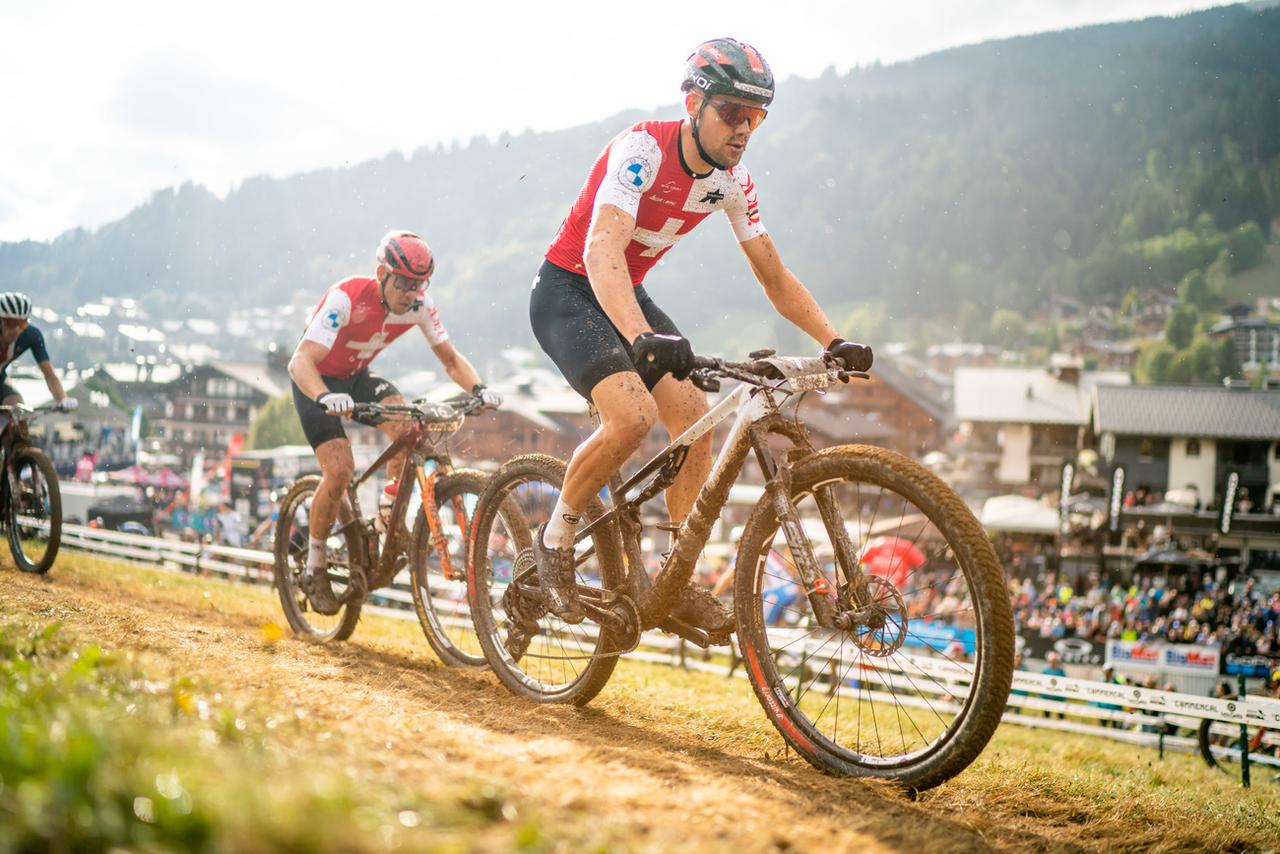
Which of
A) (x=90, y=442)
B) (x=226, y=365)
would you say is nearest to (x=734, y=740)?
(x=90, y=442)

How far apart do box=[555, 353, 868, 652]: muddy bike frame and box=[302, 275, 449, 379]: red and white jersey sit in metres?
3.01

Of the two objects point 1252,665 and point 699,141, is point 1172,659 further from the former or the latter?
point 699,141

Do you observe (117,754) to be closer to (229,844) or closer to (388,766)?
(229,844)

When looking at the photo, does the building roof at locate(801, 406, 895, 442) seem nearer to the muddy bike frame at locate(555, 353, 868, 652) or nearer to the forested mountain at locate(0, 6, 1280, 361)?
the forested mountain at locate(0, 6, 1280, 361)

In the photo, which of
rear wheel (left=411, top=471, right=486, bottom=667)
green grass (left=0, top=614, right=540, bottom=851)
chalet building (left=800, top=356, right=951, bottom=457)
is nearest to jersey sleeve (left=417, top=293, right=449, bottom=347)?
rear wheel (left=411, top=471, right=486, bottom=667)

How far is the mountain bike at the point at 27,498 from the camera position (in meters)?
8.93

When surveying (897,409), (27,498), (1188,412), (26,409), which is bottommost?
(27,498)

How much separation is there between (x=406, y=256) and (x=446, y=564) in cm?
230

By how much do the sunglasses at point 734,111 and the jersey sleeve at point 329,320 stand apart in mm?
3681

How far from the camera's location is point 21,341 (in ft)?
29.5

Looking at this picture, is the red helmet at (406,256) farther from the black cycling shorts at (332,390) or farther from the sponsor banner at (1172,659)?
the sponsor banner at (1172,659)

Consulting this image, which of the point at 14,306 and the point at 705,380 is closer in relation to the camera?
the point at 705,380

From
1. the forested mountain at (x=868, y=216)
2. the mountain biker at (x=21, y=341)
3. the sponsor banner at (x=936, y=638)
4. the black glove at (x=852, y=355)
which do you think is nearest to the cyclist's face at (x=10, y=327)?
the mountain biker at (x=21, y=341)

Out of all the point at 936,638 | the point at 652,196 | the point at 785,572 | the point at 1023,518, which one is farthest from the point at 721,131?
the point at 1023,518
